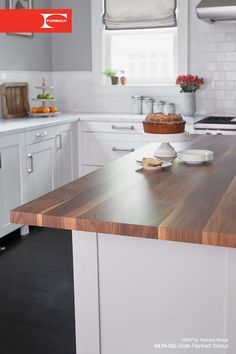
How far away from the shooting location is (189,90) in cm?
523

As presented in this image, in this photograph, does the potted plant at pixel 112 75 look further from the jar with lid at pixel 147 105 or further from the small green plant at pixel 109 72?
the jar with lid at pixel 147 105

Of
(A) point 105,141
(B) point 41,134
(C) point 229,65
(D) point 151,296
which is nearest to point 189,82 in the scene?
(C) point 229,65

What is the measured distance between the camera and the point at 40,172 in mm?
4582

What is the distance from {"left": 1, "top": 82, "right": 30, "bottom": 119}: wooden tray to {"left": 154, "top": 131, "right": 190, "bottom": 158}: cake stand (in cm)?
259

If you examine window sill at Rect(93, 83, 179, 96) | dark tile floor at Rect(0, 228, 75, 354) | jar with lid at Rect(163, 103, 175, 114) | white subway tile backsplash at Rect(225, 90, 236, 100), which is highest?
window sill at Rect(93, 83, 179, 96)

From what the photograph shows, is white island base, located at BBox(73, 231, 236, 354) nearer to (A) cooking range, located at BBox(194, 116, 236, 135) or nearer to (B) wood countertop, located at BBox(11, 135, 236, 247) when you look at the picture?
(B) wood countertop, located at BBox(11, 135, 236, 247)

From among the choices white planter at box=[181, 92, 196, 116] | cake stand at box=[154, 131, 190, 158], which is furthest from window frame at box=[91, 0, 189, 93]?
cake stand at box=[154, 131, 190, 158]

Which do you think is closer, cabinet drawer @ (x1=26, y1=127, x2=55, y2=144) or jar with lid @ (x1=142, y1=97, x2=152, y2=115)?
cabinet drawer @ (x1=26, y1=127, x2=55, y2=144)

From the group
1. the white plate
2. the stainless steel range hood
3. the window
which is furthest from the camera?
the window

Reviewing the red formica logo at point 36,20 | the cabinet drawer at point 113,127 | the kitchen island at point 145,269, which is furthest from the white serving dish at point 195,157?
the red formica logo at point 36,20

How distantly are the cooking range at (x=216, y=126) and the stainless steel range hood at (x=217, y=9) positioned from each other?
36.4 inches

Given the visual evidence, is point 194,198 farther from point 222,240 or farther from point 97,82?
point 97,82

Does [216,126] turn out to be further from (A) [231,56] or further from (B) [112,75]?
(B) [112,75]

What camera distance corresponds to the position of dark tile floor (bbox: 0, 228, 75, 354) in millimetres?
2641
